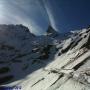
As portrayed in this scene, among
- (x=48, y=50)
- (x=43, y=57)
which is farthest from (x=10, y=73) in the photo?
(x=48, y=50)

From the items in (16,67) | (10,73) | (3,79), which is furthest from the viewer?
(16,67)

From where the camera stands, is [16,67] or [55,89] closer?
[55,89]

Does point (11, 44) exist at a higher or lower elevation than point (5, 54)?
higher

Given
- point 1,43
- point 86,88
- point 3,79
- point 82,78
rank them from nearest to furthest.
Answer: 1. point 86,88
2. point 82,78
3. point 3,79
4. point 1,43

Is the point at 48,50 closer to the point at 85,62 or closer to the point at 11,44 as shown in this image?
the point at 11,44

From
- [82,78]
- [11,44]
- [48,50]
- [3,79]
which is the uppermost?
[11,44]

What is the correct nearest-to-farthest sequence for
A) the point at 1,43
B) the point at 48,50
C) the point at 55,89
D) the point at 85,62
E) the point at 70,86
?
the point at 70,86 → the point at 55,89 → the point at 85,62 → the point at 48,50 → the point at 1,43

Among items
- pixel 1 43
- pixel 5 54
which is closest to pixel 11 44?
pixel 1 43

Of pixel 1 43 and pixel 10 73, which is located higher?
pixel 1 43

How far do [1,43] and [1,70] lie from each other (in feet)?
167

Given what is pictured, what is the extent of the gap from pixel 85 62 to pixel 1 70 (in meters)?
62.7

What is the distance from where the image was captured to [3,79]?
63.6 meters

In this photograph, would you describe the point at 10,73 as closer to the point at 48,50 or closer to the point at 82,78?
the point at 48,50

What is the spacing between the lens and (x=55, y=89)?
14523mm
